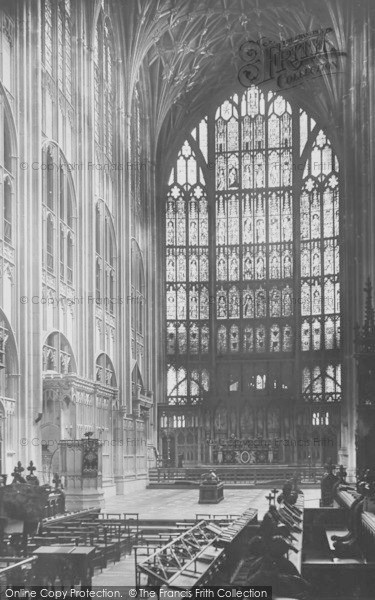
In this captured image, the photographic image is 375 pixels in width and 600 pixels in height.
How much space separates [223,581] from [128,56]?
36.2 meters

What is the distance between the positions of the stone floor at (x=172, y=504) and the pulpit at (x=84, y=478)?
112 centimetres

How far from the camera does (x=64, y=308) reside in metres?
36.0

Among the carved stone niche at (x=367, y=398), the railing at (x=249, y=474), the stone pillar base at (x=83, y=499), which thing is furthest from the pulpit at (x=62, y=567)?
the railing at (x=249, y=474)

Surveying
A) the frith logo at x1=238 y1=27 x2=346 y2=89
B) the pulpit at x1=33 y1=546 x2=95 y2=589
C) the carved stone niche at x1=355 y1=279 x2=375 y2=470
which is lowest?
the pulpit at x1=33 y1=546 x2=95 y2=589

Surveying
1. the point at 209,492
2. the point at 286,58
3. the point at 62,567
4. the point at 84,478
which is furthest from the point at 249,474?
the point at 62,567

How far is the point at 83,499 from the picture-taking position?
2972cm

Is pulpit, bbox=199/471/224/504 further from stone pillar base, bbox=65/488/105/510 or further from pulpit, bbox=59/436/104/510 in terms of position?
stone pillar base, bbox=65/488/105/510

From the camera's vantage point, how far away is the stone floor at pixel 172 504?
2616 cm

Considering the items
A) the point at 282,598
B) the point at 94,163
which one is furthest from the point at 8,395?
the point at 282,598

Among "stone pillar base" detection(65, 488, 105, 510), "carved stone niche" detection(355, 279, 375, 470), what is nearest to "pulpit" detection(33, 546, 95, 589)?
"carved stone niche" detection(355, 279, 375, 470)

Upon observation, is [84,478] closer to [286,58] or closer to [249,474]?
[286,58]

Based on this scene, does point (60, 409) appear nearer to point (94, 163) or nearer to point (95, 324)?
point (95, 324)

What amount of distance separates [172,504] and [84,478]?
4944mm

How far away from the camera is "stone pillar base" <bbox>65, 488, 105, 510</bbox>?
29.5 m
